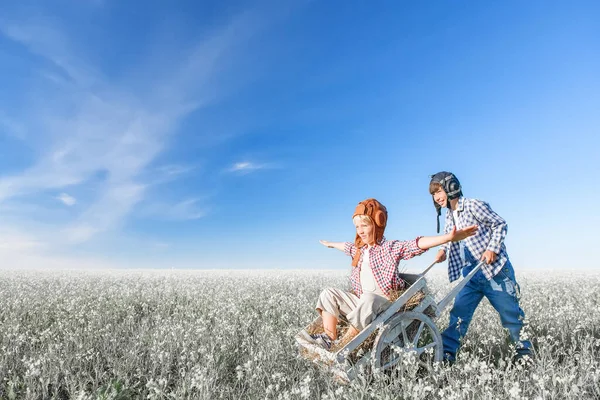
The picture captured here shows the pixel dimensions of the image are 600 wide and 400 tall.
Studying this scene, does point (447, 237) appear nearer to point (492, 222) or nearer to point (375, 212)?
point (375, 212)

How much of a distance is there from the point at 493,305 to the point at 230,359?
3.29m

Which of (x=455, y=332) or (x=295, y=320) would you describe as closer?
(x=455, y=332)

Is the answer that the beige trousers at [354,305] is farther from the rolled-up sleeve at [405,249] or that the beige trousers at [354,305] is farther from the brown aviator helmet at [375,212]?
the brown aviator helmet at [375,212]

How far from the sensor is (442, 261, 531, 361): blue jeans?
5.02m

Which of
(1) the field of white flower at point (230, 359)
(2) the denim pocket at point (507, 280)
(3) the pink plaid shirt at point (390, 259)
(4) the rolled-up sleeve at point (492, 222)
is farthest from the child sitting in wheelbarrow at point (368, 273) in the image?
(2) the denim pocket at point (507, 280)

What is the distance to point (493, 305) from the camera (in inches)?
204

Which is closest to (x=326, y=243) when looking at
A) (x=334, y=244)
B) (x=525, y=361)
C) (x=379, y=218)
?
(x=334, y=244)

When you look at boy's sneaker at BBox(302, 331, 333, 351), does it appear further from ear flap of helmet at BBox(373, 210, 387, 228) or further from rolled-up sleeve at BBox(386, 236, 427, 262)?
ear flap of helmet at BBox(373, 210, 387, 228)

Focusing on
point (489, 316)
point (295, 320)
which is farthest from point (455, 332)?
point (295, 320)

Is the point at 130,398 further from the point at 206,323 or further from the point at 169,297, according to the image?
the point at 169,297

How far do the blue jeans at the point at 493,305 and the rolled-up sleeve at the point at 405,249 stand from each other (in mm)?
1322

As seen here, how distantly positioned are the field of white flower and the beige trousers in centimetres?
52

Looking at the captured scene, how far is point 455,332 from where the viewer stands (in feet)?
17.3

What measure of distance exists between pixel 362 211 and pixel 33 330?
5.43 meters
